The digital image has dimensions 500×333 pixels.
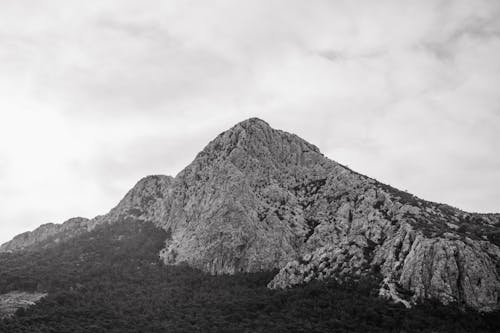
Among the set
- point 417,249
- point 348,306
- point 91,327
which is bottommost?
point 91,327

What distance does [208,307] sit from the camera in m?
151

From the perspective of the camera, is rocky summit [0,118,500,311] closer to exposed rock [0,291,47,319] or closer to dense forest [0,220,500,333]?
dense forest [0,220,500,333]

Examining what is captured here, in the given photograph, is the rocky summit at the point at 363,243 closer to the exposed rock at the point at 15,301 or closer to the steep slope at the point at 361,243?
the steep slope at the point at 361,243

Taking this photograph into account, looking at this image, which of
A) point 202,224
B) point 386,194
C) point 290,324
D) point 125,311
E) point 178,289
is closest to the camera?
point 290,324

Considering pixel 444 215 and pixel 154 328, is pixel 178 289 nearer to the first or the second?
pixel 154 328

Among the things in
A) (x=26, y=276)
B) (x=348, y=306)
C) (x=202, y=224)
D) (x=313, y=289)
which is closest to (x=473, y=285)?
(x=348, y=306)

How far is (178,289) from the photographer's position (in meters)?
168

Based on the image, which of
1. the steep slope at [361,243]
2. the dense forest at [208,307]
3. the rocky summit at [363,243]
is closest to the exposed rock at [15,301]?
the dense forest at [208,307]

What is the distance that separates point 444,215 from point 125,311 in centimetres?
12134

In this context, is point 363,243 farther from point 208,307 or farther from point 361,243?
point 208,307

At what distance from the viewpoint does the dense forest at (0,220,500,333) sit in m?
125

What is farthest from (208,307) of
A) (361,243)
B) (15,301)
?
(15,301)

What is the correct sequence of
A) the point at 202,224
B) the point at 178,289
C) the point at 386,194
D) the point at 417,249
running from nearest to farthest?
1. the point at 417,249
2. the point at 178,289
3. the point at 386,194
4. the point at 202,224

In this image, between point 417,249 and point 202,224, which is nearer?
point 417,249
